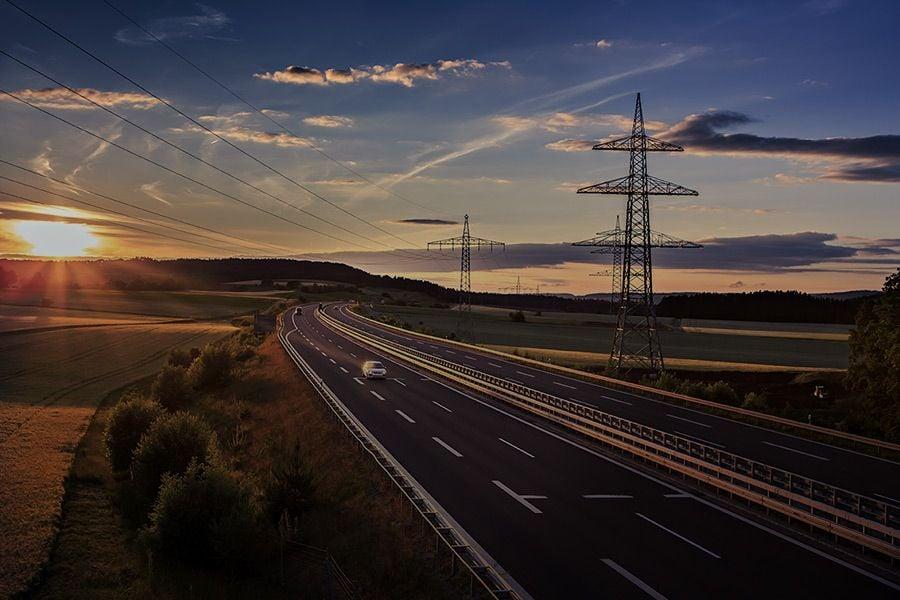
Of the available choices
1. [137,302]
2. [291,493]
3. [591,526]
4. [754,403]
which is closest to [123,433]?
[291,493]

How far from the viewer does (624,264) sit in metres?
53.9

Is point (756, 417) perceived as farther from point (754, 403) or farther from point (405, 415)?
point (405, 415)

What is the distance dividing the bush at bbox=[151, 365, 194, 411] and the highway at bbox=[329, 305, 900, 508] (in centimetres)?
2342

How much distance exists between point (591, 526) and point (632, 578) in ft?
12.2

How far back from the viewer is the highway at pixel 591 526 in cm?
1466

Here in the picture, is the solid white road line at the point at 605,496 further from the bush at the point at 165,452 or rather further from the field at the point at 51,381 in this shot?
the field at the point at 51,381

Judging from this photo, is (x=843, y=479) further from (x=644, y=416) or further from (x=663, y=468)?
(x=644, y=416)

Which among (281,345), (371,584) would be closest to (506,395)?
(371,584)

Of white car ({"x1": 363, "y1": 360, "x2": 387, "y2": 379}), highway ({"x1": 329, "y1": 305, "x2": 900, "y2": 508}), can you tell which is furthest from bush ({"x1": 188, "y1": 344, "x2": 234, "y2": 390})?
highway ({"x1": 329, "y1": 305, "x2": 900, "y2": 508})

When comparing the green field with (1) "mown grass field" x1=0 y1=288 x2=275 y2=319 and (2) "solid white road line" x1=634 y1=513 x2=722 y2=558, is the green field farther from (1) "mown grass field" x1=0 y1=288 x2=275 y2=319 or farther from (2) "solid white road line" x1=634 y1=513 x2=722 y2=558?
(1) "mown grass field" x1=0 y1=288 x2=275 y2=319

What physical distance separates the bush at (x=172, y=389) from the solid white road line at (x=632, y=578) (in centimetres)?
4255

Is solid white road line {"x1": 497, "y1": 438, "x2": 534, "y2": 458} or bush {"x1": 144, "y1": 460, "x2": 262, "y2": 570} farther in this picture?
solid white road line {"x1": 497, "y1": 438, "x2": 534, "y2": 458}

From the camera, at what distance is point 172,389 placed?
2069 inches

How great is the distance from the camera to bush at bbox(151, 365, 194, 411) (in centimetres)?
5153
